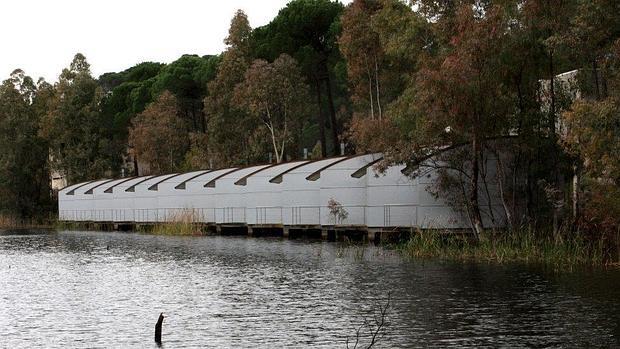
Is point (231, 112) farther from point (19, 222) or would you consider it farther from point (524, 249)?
point (524, 249)

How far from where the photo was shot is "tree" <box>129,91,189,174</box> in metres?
86.6

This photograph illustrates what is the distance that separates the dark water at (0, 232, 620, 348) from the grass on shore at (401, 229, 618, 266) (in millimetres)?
1402

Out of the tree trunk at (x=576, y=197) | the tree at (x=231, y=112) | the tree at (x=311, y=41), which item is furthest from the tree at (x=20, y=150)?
the tree trunk at (x=576, y=197)

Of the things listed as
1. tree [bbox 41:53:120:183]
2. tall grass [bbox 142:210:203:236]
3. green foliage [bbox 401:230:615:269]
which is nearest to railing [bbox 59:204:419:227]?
tall grass [bbox 142:210:203:236]

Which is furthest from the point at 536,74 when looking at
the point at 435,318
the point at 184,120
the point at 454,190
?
the point at 184,120

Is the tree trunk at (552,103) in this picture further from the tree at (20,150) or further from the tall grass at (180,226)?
the tree at (20,150)

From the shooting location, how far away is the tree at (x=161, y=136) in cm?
8656

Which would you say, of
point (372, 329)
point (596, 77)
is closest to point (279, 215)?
point (596, 77)

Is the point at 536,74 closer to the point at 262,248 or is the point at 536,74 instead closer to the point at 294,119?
the point at 262,248

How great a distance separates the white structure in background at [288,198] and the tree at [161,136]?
26.1ft

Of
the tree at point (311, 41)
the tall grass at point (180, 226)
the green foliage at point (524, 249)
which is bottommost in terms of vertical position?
the green foliage at point (524, 249)

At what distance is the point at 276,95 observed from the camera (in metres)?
75.0

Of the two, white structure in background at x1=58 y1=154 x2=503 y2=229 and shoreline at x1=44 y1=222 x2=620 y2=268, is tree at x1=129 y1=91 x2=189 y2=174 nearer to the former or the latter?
white structure in background at x1=58 y1=154 x2=503 y2=229

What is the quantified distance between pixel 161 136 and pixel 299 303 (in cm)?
6588
